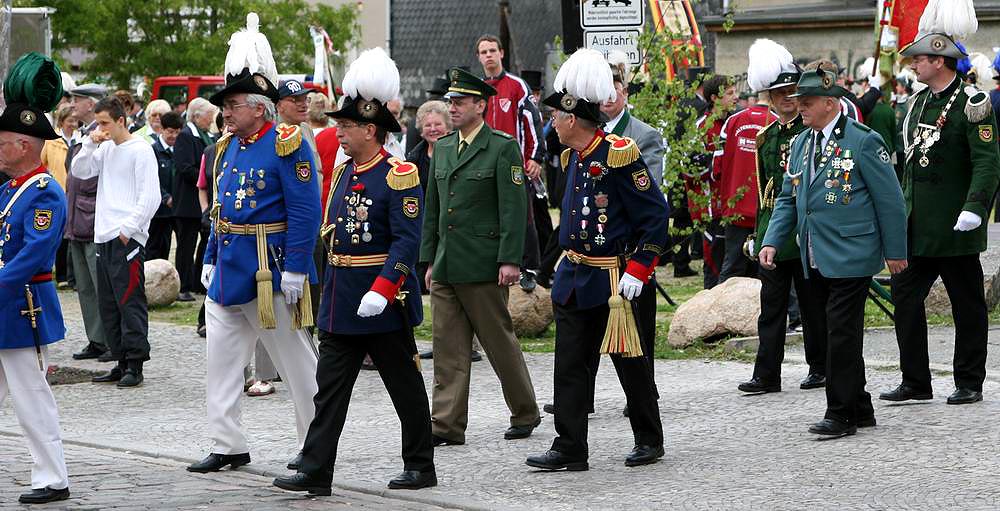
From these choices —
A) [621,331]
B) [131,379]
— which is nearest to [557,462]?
[621,331]

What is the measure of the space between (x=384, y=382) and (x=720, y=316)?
4633 mm

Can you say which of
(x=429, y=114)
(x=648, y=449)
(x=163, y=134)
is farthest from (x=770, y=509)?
(x=163, y=134)

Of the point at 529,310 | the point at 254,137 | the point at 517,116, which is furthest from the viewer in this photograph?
the point at 517,116

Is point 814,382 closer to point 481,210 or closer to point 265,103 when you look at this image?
point 481,210

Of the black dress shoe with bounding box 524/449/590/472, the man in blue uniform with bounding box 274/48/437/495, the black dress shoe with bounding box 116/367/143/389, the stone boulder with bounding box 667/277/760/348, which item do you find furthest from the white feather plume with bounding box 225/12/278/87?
the stone boulder with bounding box 667/277/760/348

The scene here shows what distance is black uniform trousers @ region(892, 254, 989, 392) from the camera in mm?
9055

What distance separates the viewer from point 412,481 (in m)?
7.50

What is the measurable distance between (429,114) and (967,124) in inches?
128

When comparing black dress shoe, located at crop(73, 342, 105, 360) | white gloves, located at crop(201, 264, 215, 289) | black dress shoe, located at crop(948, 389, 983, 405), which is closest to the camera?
white gloves, located at crop(201, 264, 215, 289)

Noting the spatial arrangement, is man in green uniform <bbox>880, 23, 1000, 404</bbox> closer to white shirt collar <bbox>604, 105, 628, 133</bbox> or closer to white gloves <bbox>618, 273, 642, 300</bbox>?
white shirt collar <bbox>604, 105, 628, 133</bbox>

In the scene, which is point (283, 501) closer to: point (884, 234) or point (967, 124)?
point (884, 234)

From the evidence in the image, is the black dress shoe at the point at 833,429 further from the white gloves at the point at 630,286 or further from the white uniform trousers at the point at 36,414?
the white uniform trousers at the point at 36,414

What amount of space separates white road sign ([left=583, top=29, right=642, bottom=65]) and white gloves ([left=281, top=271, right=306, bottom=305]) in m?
5.46

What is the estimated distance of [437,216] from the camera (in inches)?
358
